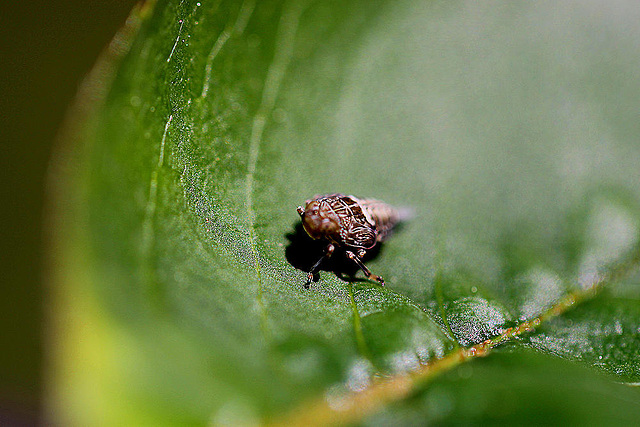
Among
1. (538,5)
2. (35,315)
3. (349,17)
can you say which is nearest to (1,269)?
(35,315)

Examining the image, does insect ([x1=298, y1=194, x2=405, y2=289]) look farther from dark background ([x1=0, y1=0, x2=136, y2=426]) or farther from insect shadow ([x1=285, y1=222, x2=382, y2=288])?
dark background ([x1=0, y1=0, x2=136, y2=426])

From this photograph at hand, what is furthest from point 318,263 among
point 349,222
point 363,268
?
point 349,222

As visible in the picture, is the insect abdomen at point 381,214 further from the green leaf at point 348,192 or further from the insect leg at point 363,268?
the insect leg at point 363,268

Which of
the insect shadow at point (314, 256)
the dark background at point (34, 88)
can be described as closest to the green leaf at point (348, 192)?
the insect shadow at point (314, 256)

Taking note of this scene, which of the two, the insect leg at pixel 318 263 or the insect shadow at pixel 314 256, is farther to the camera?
the insect shadow at pixel 314 256

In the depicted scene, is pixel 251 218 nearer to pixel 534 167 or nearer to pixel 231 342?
pixel 231 342

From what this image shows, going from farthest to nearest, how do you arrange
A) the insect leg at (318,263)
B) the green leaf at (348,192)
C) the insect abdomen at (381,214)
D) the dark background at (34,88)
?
1. the dark background at (34,88)
2. the insect abdomen at (381,214)
3. the insect leg at (318,263)
4. the green leaf at (348,192)

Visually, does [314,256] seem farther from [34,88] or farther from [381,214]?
[34,88]

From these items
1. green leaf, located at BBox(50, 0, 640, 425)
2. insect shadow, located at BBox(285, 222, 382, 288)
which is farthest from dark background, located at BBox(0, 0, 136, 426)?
green leaf, located at BBox(50, 0, 640, 425)
